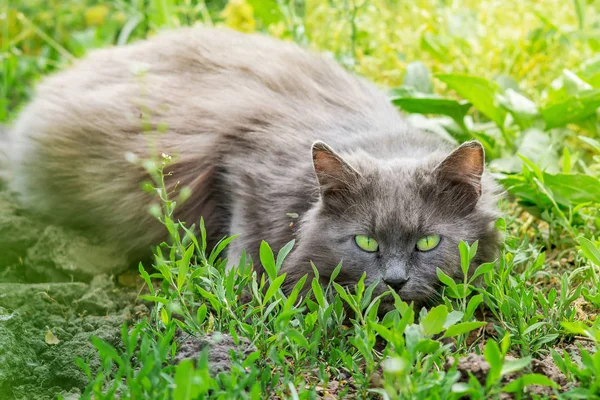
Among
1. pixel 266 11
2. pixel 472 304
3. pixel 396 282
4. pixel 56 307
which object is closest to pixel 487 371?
pixel 472 304

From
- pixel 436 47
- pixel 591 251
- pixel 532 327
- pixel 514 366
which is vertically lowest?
pixel 532 327

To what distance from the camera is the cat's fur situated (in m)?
2.90

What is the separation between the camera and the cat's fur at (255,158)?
2.90 meters

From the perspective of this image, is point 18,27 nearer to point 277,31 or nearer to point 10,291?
point 277,31

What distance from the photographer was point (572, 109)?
13.5 ft

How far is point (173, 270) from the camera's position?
2.63 meters

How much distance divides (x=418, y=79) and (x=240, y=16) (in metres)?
1.74

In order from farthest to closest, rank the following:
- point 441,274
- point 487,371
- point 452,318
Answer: point 441,274 < point 452,318 < point 487,371

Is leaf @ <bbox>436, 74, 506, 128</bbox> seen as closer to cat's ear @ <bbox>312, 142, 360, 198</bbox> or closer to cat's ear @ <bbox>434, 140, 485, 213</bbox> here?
cat's ear @ <bbox>434, 140, 485, 213</bbox>

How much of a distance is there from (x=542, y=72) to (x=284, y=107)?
240 centimetres

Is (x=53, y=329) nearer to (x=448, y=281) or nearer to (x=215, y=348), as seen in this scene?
(x=215, y=348)

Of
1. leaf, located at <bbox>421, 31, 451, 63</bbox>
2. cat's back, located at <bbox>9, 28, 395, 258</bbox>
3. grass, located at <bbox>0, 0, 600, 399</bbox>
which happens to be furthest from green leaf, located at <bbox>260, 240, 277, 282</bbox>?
leaf, located at <bbox>421, 31, 451, 63</bbox>

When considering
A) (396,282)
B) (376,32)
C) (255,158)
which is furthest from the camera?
(376,32)

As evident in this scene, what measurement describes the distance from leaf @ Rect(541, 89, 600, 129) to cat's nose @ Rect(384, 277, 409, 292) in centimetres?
190
